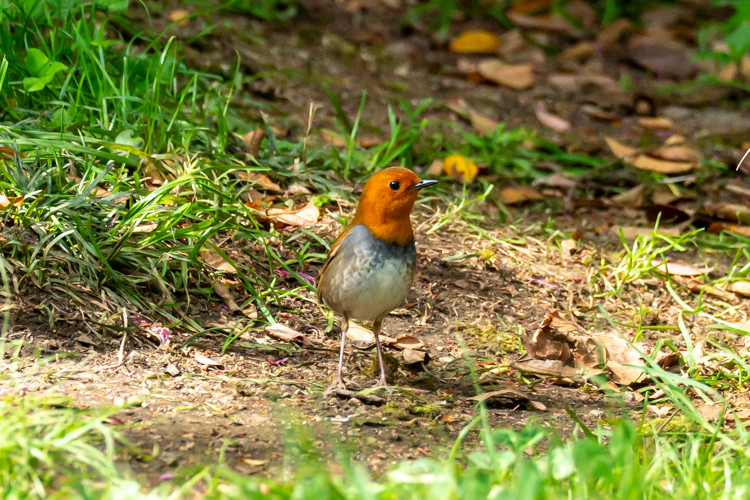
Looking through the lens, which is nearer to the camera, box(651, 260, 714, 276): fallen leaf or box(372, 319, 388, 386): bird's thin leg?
box(372, 319, 388, 386): bird's thin leg

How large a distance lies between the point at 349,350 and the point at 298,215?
1.04m

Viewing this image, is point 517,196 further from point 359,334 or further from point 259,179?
point 359,334

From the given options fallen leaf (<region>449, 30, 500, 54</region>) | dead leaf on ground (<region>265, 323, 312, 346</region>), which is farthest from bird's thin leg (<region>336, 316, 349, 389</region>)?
fallen leaf (<region>449, 30, 500, 54</region>)

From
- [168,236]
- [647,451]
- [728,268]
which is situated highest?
[168,236]

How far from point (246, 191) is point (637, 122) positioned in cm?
387

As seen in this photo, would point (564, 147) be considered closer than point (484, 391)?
No

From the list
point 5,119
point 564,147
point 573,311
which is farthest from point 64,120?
point 564,147

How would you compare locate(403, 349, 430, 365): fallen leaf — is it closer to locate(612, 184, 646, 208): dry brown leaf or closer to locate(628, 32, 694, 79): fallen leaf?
locate(612, 184, 646, 208): dry brown leaf

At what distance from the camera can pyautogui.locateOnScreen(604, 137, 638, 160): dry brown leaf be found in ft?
20.7

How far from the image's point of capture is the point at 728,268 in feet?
16.8

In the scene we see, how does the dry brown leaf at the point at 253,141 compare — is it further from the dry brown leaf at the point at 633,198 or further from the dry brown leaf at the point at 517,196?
the dry brown leaf at the point at 633,198

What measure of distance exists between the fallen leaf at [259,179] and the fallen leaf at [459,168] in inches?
52.5

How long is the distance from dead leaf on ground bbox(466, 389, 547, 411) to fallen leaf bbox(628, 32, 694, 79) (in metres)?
5.35

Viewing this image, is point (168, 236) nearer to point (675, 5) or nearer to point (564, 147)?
point (564, 147)
